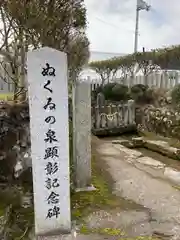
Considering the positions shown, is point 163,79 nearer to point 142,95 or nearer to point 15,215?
point 142,95

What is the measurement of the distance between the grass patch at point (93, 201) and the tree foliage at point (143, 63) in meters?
11.4

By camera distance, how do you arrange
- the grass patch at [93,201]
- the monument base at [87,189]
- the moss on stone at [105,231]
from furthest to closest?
the monument base at [87,189] < the grass patch at [93,201] < the moss on stone at [105,231]

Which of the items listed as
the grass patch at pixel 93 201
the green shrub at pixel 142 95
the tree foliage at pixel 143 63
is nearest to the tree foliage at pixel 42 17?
the grass patch at pixel 93 201

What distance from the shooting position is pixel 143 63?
18578mm

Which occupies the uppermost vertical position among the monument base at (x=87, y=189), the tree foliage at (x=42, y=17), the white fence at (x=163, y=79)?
the tree foliage at (x=42, y=17)

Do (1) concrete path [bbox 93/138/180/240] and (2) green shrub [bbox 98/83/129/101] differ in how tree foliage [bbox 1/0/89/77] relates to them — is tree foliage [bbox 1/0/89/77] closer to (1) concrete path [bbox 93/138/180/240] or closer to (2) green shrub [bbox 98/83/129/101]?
(1) concrete path [bbox 93/138/180/240]

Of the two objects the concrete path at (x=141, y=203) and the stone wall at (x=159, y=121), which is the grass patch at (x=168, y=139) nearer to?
the stone wall at (x=159, y=121)

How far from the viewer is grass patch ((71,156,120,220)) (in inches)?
147

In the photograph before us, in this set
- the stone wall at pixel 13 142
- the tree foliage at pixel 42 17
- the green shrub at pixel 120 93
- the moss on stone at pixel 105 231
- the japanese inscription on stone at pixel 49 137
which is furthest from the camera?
the green shrub at pixel 120 93

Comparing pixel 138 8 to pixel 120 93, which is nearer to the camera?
pixel 120 93

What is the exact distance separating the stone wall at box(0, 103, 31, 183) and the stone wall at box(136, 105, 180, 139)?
7144 mm

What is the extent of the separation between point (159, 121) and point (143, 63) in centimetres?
802

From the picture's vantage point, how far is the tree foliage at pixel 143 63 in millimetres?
15383

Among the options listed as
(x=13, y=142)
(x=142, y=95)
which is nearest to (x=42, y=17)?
(x=13, y=142)
